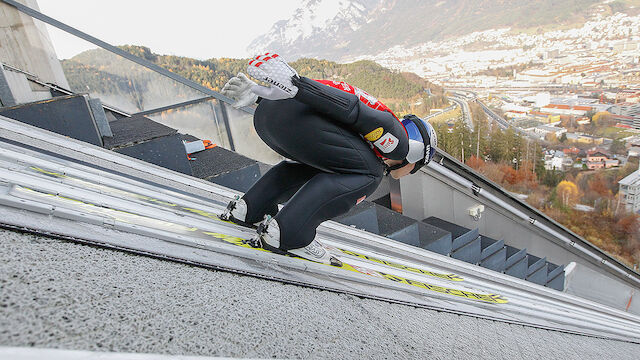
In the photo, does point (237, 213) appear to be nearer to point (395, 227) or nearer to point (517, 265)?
point (395, 227)

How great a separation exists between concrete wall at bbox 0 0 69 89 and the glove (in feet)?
8.25

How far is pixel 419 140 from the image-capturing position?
→ 5.48ft

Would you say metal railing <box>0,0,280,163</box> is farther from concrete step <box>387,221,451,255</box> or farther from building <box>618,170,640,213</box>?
building <box>618,170,640,213</box>

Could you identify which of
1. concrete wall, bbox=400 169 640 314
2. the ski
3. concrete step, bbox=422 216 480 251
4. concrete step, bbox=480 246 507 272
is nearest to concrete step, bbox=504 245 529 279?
concrete step, bbox=480 246 507 272

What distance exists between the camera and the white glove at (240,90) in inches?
52.2

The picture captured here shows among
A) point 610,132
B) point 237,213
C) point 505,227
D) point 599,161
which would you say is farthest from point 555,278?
point 610,132

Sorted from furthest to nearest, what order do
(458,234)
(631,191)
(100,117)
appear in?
(631,191)
(458,234)
(100,117)

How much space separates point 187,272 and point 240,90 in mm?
799

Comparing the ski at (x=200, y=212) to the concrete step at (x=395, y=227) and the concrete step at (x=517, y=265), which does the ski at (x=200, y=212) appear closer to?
the concrete step at (x=395, y=227)

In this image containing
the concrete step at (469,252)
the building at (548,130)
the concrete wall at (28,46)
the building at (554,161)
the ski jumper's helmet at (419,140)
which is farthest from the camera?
the building at (548,130)

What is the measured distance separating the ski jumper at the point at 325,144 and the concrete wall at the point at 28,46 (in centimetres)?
247

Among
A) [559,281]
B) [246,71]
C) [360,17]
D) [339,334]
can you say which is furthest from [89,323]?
[360,17]

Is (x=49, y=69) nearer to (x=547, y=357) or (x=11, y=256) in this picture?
(x=11, y=256)

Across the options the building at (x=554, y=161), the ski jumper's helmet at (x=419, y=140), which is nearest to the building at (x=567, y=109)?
the building at (x=554, y=161)
